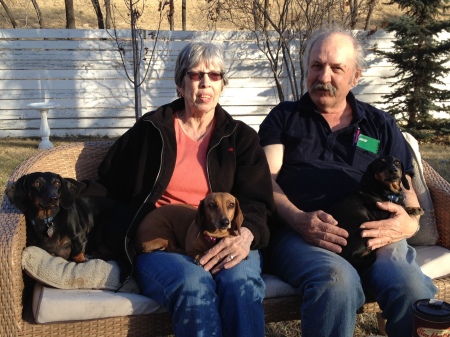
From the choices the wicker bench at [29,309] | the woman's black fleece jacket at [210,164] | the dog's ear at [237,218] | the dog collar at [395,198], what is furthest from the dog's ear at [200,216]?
the dog collar at [395,198]

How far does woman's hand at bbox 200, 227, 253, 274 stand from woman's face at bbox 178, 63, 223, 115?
795mm

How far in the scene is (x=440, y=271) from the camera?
10.0ft

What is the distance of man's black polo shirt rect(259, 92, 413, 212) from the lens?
10.6 feet

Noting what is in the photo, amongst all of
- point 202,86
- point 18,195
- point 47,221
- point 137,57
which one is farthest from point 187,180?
point 137,57

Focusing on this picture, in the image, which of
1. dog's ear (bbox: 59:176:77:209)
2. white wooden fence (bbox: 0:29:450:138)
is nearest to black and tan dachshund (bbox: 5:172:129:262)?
dog's ear (bbox: 59:176:77:209)

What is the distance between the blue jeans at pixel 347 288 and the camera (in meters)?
2.60

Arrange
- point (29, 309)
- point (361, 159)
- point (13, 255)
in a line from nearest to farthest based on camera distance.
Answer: point (13, 255) → point (29, 309) → point (361, 159)

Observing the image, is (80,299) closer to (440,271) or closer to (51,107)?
(440,271)

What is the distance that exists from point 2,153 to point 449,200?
6.95 m

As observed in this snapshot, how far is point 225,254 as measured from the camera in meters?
2.76

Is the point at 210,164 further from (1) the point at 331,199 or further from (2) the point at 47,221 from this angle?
(2) the point at 47,221

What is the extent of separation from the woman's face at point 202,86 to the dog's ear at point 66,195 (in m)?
0.81

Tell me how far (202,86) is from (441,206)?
1.62m

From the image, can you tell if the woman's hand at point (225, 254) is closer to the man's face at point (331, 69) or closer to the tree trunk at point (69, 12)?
the man's face at point (331, 69)
